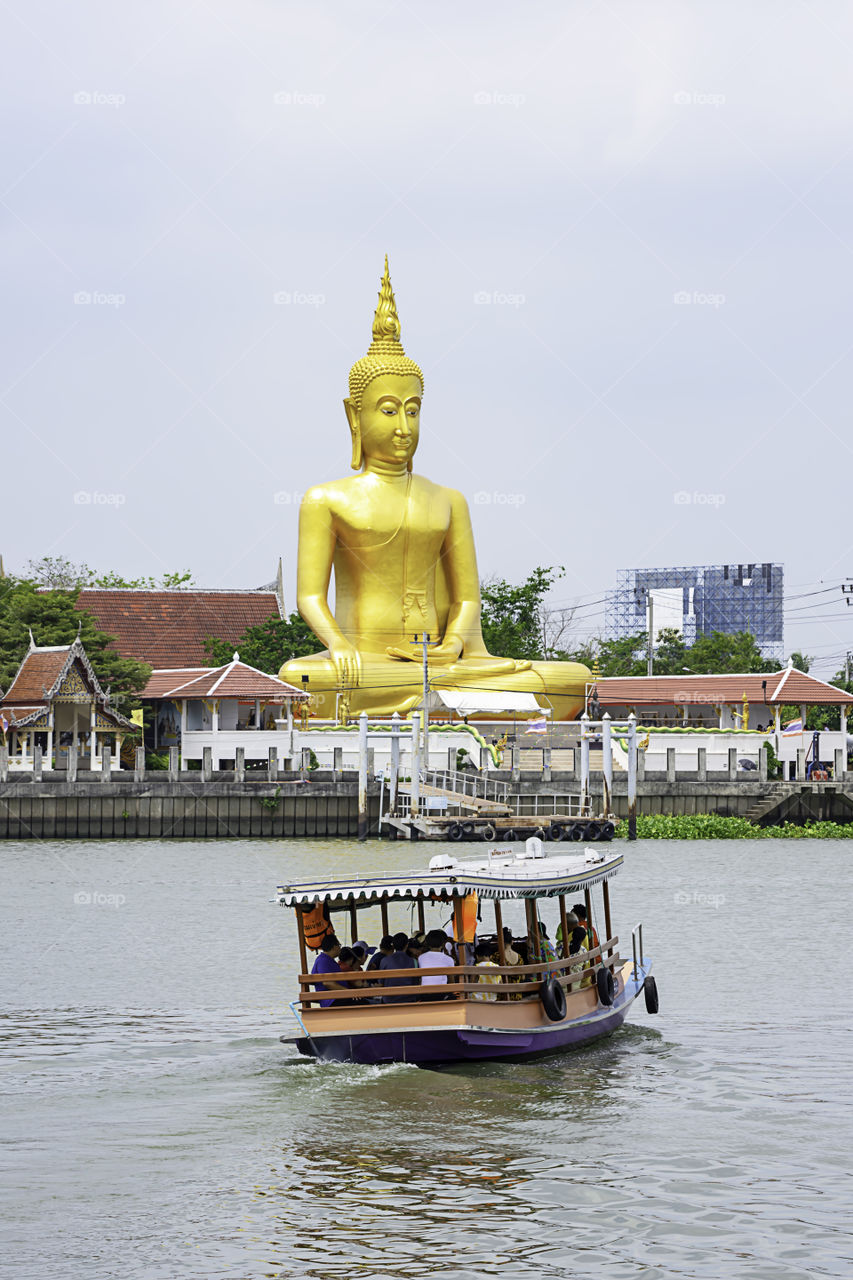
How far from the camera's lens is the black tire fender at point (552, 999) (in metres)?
16.7

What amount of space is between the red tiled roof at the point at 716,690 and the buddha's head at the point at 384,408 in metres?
13.4

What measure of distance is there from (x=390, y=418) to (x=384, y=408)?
36 centimetres

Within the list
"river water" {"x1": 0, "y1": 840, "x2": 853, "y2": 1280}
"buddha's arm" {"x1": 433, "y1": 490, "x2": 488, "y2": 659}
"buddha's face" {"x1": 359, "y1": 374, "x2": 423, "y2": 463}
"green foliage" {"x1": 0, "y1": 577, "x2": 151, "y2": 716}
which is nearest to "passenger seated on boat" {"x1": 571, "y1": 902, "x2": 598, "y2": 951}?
"river water" {"x1": 0, "y1": 840, "x2": 853, "y2": 1280}

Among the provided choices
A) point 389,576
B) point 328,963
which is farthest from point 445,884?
point 389,576

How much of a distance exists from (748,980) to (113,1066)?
8869mm

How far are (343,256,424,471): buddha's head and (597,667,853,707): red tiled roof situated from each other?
13.4 m

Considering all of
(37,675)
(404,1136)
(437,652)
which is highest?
(437,652)

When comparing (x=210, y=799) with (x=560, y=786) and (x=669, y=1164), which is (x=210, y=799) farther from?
(x=669, y=1164)

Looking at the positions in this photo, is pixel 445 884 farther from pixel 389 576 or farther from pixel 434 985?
pixel 389 576

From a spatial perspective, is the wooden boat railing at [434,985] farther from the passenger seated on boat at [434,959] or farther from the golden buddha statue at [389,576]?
the golden buddha statue at [389,576]

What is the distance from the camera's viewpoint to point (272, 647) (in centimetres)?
7125

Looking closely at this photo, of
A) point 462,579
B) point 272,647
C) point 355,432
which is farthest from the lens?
point 272,647

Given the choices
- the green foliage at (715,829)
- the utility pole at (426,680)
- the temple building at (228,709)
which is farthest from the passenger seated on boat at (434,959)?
the temple building at (228,709)

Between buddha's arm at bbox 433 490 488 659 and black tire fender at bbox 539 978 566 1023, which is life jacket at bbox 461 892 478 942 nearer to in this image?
black tire fender at bbox 539 978 566 1023
